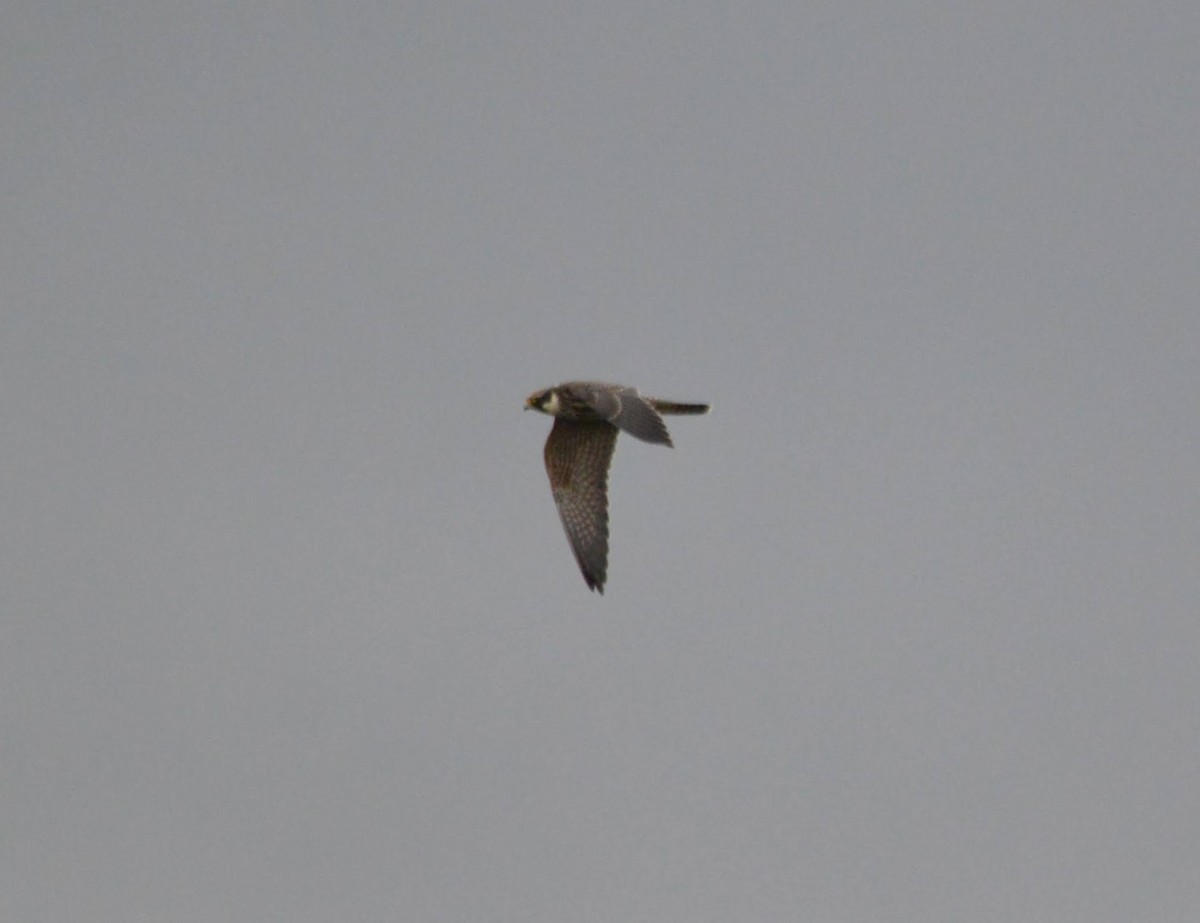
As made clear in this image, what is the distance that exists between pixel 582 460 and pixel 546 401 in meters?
0.71

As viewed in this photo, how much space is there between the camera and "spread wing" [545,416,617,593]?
76.2 feet

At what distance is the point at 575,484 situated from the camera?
23391 mm

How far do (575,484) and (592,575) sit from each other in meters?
1.10

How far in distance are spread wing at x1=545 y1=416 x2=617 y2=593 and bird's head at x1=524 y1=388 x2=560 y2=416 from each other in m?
0.18

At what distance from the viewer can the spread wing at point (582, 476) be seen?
76.2ft

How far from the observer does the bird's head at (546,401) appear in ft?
76.4

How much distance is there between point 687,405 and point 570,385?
1239 millimetres

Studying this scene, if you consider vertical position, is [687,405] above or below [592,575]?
above

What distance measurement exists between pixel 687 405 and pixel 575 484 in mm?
1384

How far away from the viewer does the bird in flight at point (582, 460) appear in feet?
75.6

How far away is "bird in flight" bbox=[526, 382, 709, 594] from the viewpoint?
23031 mm

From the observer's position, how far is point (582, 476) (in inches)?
922

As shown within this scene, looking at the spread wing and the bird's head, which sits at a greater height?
the bird's head

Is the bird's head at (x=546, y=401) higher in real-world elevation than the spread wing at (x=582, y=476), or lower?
higher
